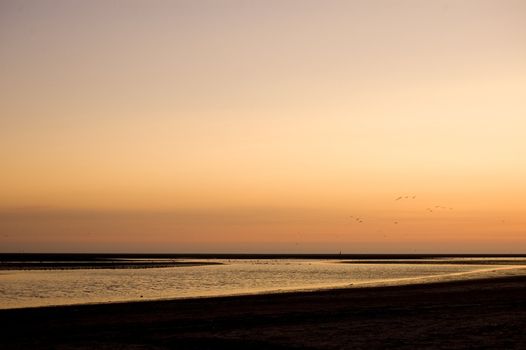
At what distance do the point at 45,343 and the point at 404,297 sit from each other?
1963 centimetres

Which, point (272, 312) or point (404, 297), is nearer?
point (272, 312)

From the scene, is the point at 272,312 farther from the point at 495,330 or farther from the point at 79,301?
the point at 79,301

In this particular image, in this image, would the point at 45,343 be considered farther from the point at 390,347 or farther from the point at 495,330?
the point at 495,330

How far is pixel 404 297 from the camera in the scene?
104 ft

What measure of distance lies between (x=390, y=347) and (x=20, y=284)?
4189 cm

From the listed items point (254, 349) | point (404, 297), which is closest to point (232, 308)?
point (404, 297)

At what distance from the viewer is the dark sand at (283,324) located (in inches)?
669

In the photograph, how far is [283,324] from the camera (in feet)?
69.8

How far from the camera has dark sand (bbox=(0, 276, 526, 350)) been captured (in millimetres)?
17000

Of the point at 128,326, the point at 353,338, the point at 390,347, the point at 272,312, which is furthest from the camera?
the point at 272,312

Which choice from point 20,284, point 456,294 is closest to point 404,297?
point 456,294

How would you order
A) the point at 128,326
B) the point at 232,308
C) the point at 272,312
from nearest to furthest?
the point at 128,326 < the point at 272,312 < the point at 232,308

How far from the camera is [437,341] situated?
16484 millimetres

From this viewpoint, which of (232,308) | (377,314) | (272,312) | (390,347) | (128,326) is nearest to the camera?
(390,347)
